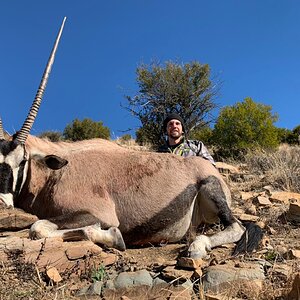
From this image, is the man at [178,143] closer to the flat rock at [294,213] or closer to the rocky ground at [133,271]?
the flat rock at [294,213]

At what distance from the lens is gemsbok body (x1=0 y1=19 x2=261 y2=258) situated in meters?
4.09

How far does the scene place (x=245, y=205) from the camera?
Answer: 253 inches

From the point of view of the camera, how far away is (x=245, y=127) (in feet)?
66.8

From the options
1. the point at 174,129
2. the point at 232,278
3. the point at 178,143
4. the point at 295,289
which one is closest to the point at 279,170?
the point at 178,143

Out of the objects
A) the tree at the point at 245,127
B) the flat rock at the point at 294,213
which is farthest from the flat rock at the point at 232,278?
the tree at the point at 245,127

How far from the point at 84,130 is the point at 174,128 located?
75.7 ft

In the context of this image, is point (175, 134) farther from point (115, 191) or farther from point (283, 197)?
point (115, 191)

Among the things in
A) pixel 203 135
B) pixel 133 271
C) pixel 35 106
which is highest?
pixel 203 135

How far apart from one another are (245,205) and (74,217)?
318cm

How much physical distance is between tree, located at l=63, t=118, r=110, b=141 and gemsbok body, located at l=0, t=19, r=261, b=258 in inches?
947

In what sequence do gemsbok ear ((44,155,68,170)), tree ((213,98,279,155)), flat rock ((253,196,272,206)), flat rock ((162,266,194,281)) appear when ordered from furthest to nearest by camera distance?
tree ((213,98,279,155)), flat rock ((253,196,272,206)), gemsbok ear ((44,155,68,170)), flat rock ((162,266,194,281))

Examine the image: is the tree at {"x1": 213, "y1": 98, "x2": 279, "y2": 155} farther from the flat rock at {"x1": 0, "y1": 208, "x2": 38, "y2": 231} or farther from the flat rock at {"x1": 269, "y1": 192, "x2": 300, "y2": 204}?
the flat rock at {"x1": 0, "y1": 208, "x2": 38, "y2": 231}

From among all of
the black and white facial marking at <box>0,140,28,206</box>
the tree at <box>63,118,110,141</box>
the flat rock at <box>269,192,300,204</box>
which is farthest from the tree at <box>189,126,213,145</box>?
the black and white facial marking at <box>0,140,28,206</box>

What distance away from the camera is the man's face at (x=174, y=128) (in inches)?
256
